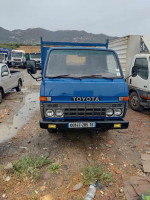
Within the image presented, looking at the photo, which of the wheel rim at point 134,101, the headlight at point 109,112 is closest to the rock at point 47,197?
the headlight at point 109,112

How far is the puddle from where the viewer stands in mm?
4852

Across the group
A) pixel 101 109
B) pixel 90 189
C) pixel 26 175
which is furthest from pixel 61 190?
pixel 101 109

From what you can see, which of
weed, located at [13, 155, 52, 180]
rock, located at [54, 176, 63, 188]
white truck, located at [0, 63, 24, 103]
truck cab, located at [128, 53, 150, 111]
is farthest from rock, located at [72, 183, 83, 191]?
white truck, located at [0, 63, 24, 103]

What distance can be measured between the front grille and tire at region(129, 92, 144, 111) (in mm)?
3244

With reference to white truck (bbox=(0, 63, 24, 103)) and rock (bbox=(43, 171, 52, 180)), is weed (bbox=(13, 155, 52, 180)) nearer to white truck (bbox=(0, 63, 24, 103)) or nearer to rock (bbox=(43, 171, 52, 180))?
rock (bbox=(43, 171, 52, 180))

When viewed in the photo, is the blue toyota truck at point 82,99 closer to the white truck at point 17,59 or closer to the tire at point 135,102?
the tire at point 135,102

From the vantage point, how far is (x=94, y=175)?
3055mm

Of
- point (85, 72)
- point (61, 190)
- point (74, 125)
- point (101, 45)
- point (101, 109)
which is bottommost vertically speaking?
point (61, 190)

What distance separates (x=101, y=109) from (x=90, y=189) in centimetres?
151

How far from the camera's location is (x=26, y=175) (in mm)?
3086

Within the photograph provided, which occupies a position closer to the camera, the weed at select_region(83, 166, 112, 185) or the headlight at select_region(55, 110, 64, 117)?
the weed at select_region(83, 166, 112, 185)

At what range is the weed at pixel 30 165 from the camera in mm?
3137

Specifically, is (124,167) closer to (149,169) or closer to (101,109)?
(149,169)

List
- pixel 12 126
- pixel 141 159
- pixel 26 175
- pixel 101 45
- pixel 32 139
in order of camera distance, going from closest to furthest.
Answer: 1. pixel 26 175
2. pixel 141 159
3. pixel 32 139
4. pixel 12 126
5. pixel 101 45
